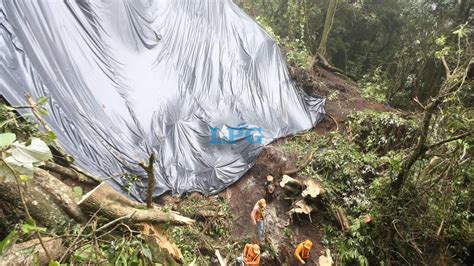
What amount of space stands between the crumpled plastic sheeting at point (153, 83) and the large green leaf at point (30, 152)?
2.13 metres

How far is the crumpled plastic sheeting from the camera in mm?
3703

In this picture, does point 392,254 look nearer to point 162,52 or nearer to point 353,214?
point 353,214

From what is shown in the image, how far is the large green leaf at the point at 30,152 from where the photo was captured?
117cm

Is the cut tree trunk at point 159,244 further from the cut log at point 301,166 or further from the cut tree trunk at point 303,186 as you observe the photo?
the cut log at point 301,166

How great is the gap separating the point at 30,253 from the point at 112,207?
58 centimetres

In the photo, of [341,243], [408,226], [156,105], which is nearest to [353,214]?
[341,243]

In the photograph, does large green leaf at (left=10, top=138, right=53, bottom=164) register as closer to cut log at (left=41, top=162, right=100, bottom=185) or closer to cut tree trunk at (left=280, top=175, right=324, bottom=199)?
cut log at (left=41, top=162, right=100, bottom=185)

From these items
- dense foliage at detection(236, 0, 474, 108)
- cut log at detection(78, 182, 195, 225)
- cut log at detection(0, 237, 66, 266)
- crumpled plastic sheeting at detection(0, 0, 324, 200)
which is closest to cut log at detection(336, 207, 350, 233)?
crumpled plastic sheeting at detection(0, 0, 324, 200)

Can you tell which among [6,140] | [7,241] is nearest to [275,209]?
[7,241]

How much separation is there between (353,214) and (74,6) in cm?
496

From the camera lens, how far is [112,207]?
195 centimetres

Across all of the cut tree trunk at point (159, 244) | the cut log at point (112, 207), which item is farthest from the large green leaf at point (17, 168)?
the cut tree trunk at point (159, 244)

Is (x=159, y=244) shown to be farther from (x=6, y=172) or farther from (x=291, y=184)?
(x=291, y=184)

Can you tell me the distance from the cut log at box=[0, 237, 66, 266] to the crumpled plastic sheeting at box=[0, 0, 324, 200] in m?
1.71
